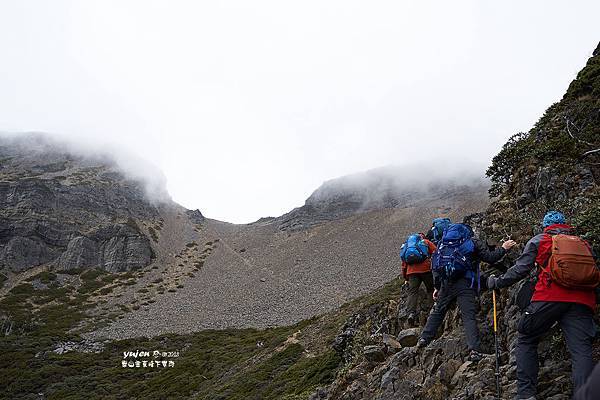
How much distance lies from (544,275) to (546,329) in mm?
703

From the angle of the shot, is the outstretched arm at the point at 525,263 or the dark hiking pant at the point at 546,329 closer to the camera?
the dark hiking pant at the point at 546,329

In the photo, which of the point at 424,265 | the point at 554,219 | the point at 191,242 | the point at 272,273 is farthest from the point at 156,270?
the point at 554,219

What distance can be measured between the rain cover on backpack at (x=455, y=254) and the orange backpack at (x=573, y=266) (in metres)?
2.00

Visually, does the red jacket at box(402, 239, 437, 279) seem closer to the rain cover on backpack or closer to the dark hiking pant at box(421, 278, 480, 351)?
the dark hiking pant at box(421, 278, 480, 351)

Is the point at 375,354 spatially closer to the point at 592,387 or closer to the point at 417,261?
the point at 417,261

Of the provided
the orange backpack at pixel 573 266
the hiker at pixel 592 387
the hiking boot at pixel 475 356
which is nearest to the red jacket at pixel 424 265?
the hiking boot at pixel 475 356

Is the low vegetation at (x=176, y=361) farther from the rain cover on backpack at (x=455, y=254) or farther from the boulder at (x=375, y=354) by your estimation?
the rain cover on backpack at (x=455, y=254)

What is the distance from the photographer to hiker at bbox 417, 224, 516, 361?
271 inches

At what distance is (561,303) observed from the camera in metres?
4.93

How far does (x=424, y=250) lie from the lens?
9328mm

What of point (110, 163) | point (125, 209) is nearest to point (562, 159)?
Answer: point (125, 209)

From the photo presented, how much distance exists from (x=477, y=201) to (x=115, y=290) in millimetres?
69325

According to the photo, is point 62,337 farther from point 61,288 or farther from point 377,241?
point 377,241

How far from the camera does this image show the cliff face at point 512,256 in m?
5.95
